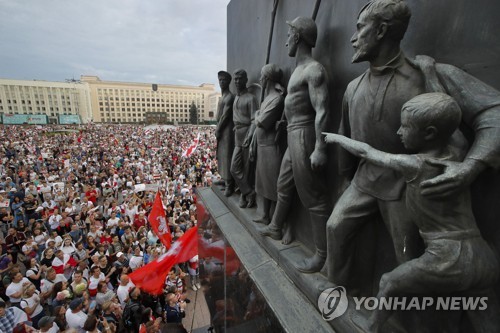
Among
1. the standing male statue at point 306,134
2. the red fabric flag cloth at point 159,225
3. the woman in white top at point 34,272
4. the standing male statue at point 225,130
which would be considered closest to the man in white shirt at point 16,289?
the woman in white top at point 34,272

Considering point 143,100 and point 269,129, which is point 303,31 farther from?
point 143,100

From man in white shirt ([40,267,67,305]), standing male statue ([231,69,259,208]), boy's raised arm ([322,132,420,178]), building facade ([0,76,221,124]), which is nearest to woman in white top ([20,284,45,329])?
man in white shirt ([40,267,67,305])

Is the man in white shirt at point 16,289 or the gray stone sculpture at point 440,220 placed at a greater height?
the gray stone sculpture at point 440,220

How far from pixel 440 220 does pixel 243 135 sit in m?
3.93

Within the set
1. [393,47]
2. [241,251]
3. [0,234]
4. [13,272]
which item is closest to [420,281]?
[393,47]

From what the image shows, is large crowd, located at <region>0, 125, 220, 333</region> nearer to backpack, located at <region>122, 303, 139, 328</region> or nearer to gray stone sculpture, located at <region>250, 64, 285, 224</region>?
backpack, located at <region>122, 303, 139, 328</region>

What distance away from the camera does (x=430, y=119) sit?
1.66 m

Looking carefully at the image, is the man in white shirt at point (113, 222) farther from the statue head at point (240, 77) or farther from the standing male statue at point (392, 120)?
the standing male statue at point (392, 120)

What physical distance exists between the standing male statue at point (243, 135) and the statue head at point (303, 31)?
1.98 m

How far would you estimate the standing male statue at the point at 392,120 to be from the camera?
64.6 inches

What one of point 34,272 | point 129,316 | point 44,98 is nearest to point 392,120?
point 129,316

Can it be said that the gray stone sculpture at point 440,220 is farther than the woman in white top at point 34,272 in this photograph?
No

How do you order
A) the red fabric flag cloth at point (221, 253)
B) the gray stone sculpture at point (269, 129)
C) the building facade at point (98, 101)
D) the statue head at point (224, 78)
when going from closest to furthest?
the gray stone sculpture at point (269, 129) < the red fabric flag cloth at point (221, 253) < the statue head at point (224, 78) < the building facade at point (98, 101)

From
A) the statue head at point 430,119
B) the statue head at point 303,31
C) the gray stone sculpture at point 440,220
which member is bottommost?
the gray stone sculpture at point 440,220
